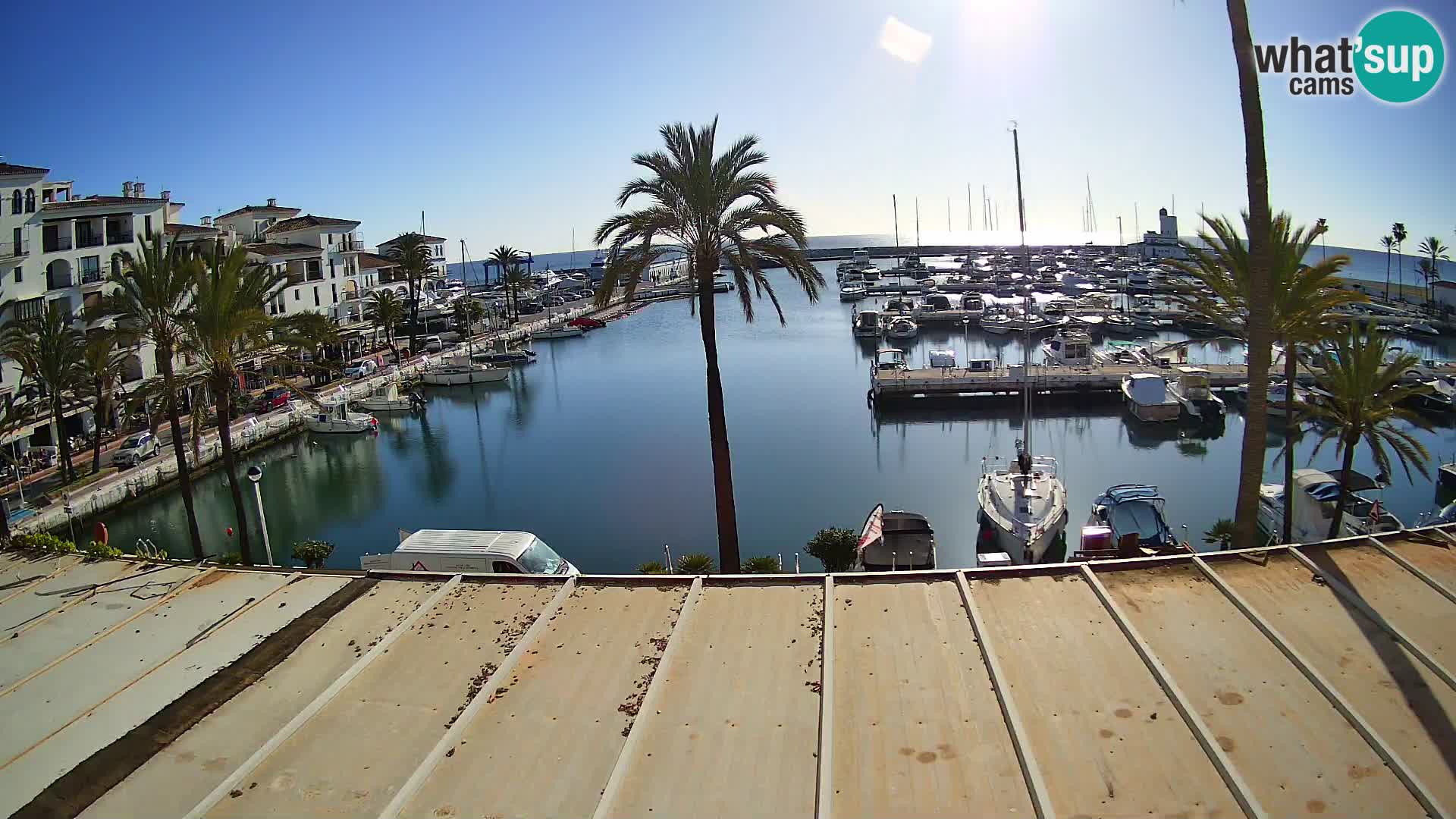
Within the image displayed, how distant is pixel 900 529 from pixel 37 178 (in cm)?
3836

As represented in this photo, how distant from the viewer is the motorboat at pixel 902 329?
233ft

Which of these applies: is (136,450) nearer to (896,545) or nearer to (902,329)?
(896,545)

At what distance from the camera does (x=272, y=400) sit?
155 feet

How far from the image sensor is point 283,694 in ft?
29.4

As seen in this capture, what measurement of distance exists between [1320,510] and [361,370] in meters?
53.4

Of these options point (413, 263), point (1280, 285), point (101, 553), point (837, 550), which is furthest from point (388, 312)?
point (1280, 285)

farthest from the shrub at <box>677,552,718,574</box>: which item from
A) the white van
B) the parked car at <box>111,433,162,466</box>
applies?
the parked car at <box>111,433,162,466</box>

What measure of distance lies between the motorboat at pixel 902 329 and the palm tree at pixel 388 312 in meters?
39.5

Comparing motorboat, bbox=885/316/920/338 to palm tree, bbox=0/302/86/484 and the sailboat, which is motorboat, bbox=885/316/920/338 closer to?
the sailboat

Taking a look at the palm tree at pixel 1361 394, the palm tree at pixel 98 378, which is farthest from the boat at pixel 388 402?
the palm tree at pixel 1361 394

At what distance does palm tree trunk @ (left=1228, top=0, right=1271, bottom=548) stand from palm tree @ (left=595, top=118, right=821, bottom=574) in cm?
838

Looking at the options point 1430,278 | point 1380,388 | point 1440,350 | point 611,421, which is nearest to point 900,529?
point 1380,388

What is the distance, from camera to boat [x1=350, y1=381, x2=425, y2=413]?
5172cm

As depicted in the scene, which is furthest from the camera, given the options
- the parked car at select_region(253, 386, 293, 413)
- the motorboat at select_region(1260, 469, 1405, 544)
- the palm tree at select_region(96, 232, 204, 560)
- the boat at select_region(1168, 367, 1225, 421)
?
the parked car at select_region(253, 386, 293, 413)
